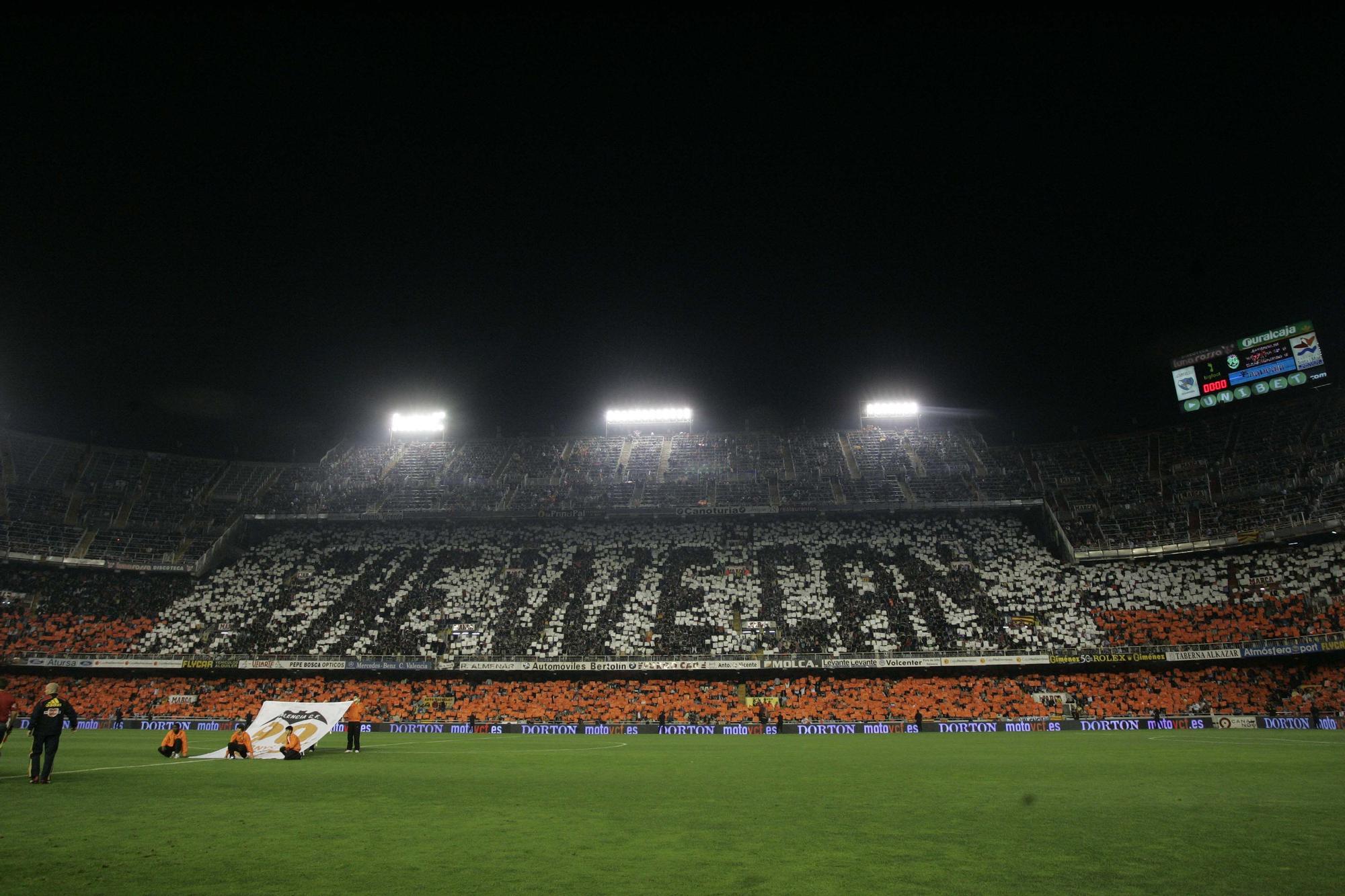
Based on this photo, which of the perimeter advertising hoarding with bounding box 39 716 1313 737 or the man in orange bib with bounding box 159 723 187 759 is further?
the perimeter advertising hoarding with bounding box 39 716 1313 737

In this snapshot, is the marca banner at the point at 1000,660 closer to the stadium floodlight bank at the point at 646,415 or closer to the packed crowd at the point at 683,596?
the packed crowd at the point at 683,596

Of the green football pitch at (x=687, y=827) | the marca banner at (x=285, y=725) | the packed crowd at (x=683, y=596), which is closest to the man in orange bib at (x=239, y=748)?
the marca banner at (x=285, y=725)

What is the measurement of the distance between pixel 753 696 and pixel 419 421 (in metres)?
34.1

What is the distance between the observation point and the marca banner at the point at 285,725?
16.2 meters

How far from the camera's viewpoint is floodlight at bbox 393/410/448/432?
55875 millimetres

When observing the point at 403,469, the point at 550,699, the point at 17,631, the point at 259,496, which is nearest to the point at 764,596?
the point at 550,699

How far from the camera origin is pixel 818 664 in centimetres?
3512

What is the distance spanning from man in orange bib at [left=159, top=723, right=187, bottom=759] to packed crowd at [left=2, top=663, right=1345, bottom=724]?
58.7 feet

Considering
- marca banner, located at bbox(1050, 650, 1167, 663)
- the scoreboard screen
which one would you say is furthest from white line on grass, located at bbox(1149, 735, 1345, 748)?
the scoreboard screen

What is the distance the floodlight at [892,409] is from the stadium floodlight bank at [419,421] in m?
31.2

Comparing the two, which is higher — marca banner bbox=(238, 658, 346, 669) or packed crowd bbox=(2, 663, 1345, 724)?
marca banner bbox=(238, 658, 346, 669)

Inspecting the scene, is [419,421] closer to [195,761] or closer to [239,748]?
[239,748]

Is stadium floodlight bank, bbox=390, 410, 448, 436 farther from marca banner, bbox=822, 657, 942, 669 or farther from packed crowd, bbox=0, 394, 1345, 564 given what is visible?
marca banner, bbox=822, 657, 942, 669

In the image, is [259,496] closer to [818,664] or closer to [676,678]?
[676,678]
